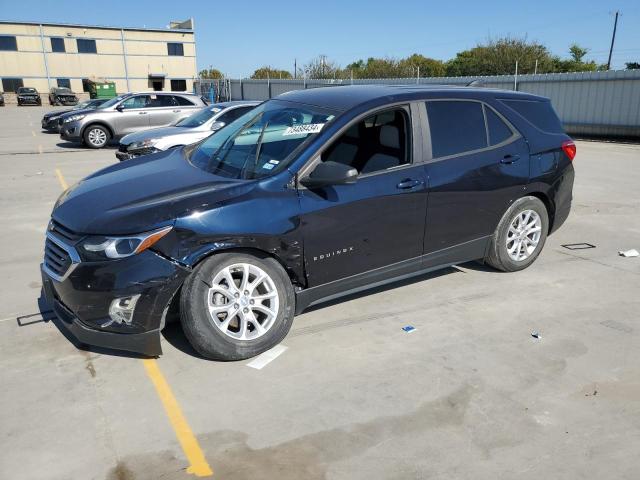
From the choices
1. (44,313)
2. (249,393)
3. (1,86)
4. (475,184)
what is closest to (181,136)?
(44,313)

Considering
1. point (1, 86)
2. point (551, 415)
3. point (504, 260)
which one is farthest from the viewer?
point (1, 86)

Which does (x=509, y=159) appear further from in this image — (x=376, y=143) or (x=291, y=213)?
(x=291, y=213)

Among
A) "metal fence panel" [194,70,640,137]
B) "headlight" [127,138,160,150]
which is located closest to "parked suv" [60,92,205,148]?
"headlight" [127,138,160,150]

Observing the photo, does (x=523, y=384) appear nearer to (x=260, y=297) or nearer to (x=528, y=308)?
(x=528, y=308)

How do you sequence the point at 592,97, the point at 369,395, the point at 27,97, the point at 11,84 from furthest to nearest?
the point at 11,84 < the point at 27,97 < the point at 592,97 < the point at 369,395

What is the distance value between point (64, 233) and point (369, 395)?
2290 mm

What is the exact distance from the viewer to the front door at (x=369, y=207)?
151 inches

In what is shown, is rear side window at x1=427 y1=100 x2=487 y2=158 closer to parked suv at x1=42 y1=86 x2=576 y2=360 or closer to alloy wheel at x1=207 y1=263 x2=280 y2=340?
parked suv at x1=42 y1=86 x2=576 y2=360

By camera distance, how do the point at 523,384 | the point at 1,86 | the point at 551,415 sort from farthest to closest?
the point at 1,86 < the point at 523,384 < the point at 551,415

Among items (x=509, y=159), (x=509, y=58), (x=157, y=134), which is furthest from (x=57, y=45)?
(x=509, y=159)

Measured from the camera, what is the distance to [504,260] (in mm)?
5172

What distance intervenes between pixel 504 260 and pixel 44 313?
4.19 meters

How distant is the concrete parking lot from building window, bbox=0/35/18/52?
6006 centimetres

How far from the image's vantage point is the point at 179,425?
3.02 m
